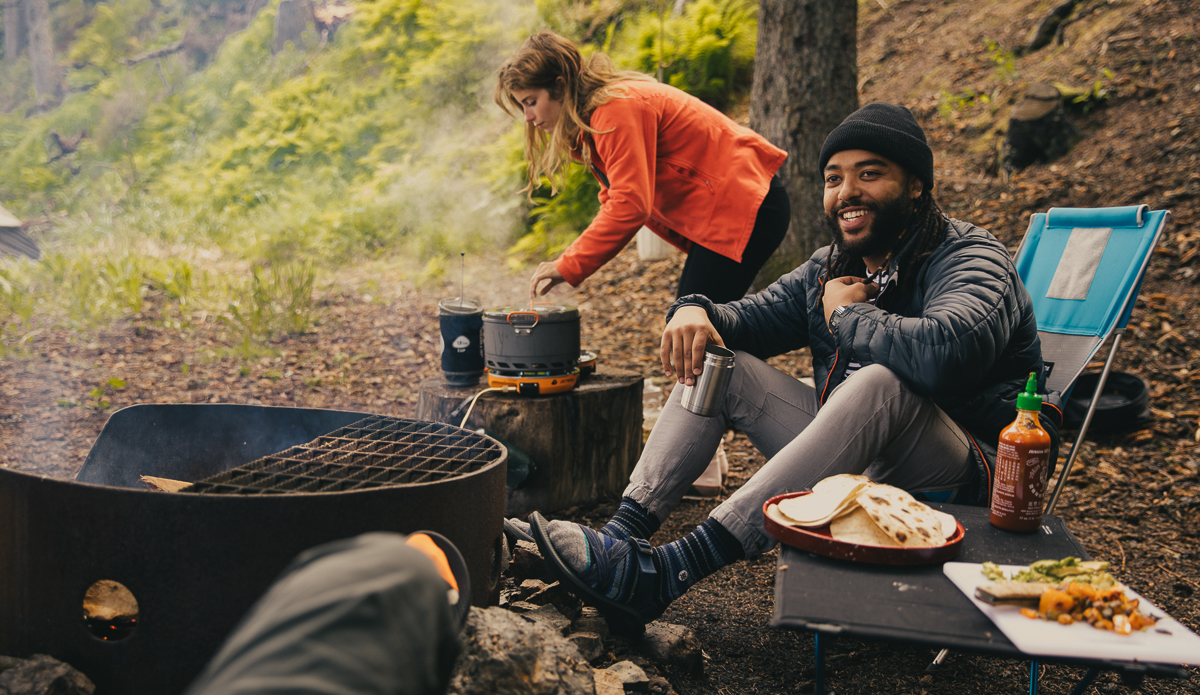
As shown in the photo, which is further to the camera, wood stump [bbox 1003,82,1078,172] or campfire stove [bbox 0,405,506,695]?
wood stump [bbox 1003,82,1078,172]

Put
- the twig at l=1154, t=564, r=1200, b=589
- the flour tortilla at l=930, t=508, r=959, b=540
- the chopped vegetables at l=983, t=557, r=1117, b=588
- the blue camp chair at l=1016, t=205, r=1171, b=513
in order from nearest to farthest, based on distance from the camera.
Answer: the chopped vegetables at l=983, t=557, r=1117, b=588, the flour tortilla at l=930, t=508, r=959, b=540, the blue camp chair at l=1016, t=205, r=1171, b=513, the twig at l=1154, t=564, r=1200, b=589

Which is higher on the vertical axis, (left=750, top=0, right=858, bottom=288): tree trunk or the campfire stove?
(left=750, top=0, right=858, bottom=288): tree trunk

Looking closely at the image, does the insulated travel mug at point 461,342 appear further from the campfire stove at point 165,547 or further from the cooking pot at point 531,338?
the campfire stove at point 165,547

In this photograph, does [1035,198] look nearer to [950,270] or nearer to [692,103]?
[692,103]

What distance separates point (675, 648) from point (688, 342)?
887 mm

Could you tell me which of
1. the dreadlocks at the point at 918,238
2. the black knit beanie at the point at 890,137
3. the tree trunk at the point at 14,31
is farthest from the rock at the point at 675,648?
the tree trunk at the point at 14,31

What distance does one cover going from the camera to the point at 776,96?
16.0ft

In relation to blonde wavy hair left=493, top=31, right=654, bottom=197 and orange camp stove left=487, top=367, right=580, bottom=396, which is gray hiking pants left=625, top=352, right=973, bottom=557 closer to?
orange camp stove left=487, top=367, right=580, bottom=396

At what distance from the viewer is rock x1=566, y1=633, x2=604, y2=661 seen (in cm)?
196

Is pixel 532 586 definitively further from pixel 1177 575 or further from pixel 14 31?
pixel 14 31

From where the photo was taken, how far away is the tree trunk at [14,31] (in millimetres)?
12602

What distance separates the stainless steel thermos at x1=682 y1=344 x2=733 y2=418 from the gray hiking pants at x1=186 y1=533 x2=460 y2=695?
4.90 feet

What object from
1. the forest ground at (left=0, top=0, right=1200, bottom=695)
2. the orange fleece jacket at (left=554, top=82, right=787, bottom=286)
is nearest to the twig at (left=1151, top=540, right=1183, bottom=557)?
the forest ground at (left=0, top=0, right=1200, bottom=695)

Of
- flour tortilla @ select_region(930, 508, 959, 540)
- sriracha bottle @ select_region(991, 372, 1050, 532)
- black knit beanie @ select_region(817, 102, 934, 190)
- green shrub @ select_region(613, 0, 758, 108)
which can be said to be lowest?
flour tortilla @ select_region(930, 508, 959, 540)
